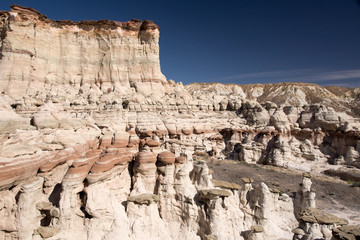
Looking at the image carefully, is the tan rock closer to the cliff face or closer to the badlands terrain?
the badlands terrain

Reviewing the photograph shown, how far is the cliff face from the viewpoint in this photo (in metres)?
24.2

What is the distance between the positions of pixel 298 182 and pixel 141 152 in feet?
36.1

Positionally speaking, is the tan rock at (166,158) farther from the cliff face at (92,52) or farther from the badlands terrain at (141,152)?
the cliff face at (92,52)

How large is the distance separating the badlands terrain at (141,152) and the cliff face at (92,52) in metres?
0.12

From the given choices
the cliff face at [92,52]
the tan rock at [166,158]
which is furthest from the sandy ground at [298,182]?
the cliff face at [92,52]

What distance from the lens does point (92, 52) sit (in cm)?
2661

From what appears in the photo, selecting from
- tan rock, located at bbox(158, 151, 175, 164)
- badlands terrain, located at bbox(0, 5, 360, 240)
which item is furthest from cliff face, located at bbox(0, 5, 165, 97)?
tan rock, located at bbox(158, 151, 175, 164)

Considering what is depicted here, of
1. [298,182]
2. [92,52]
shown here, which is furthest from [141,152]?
[92,52]

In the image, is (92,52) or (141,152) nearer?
(141,152)

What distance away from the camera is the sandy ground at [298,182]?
10.9m

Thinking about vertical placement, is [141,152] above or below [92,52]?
below

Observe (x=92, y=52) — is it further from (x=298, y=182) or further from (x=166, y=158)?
(x=298, y=182)

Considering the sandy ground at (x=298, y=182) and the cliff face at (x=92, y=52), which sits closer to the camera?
the sandy ground at (x=298, y=182)

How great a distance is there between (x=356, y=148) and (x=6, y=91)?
3429cm
